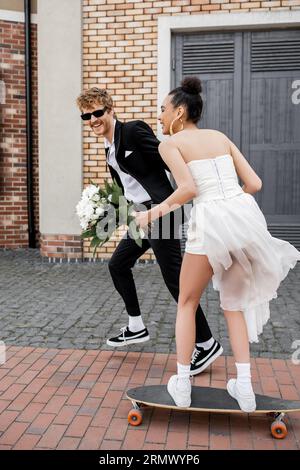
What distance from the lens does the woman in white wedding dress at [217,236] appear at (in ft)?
9.40

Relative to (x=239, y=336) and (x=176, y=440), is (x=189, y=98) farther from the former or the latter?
(x=176, y=440)

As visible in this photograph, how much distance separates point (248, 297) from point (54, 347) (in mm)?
2127

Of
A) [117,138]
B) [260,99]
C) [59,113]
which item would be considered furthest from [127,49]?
[117,138]

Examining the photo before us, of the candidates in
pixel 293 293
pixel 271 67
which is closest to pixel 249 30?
pixel 271 67

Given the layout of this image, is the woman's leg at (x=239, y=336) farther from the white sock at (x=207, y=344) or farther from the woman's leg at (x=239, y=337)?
the white sock at (x=207, y=344)

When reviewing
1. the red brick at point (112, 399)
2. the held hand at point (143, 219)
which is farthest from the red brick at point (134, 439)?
the held hand at point (143, 219)

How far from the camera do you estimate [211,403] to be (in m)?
3.05

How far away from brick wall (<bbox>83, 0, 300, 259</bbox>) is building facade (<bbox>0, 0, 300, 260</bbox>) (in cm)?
2

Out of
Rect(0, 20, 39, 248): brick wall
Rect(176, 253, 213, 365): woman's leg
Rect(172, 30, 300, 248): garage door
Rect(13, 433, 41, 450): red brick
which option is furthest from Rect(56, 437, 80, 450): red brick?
Rect(0, 20, 39, 248): brick wall

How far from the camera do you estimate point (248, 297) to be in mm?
3018

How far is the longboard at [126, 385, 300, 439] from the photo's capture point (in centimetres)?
295

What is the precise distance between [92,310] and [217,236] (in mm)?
3150

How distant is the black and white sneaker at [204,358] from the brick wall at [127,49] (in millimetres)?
4579
